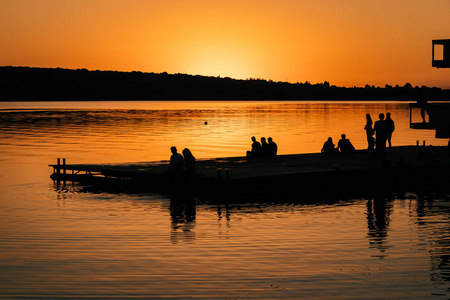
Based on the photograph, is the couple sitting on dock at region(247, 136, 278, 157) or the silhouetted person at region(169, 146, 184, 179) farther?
the couple sitting on dock at region(247, 136, 278, 157)

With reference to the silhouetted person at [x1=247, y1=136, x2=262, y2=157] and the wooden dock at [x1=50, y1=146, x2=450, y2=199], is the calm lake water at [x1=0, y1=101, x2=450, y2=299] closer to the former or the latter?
the wooden dock at [x1=50, y1=146, x2=450, y2=199]

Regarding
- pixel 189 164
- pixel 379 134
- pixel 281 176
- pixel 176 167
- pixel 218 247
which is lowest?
pixel 218 247

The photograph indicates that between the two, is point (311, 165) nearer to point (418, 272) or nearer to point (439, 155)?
point (439, 155)

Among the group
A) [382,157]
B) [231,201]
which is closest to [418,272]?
[231,201]

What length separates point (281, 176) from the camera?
27938 millimetres

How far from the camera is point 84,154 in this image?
53062 mm

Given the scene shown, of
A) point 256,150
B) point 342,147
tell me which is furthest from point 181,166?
point 342,147

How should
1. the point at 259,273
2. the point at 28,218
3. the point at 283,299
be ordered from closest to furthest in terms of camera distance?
the point at 283,299
the point at 259,273
the point at 28,218

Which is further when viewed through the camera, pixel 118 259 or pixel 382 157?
pixel 382 157

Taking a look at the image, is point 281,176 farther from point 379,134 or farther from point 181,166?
point 379,134

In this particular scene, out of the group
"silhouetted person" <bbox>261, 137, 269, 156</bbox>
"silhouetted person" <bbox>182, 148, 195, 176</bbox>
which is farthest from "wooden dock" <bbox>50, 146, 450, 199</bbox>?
"silhouetted person" <bbox>261, 137, 269, 156</bbox>

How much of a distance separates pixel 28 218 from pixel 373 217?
12.0 metres

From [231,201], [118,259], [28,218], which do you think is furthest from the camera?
[231,201]

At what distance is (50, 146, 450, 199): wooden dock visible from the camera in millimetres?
27875
